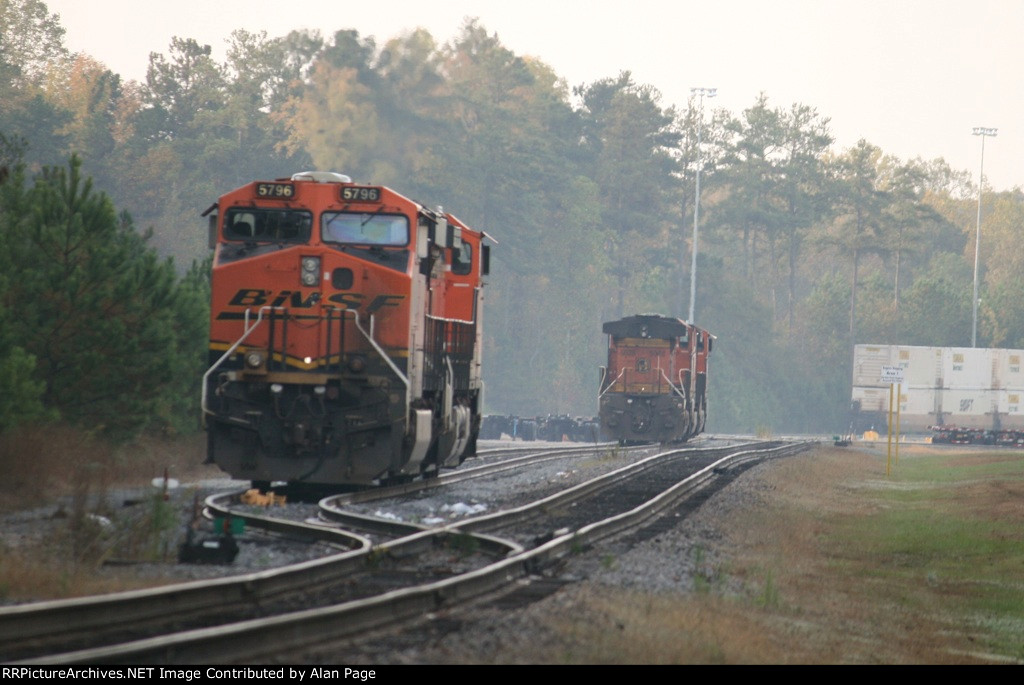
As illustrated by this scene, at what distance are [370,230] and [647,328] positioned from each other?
25.5 meters

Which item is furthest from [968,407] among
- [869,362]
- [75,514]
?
[75,514]

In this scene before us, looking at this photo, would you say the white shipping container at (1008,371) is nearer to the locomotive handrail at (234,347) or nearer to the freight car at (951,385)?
the freight car at (951,385)

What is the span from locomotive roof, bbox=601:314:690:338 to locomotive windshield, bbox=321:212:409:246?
2490 cm

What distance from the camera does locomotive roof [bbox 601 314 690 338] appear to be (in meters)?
42.5

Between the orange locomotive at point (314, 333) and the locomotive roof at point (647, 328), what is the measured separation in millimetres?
24962

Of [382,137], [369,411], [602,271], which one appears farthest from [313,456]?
[602,271]

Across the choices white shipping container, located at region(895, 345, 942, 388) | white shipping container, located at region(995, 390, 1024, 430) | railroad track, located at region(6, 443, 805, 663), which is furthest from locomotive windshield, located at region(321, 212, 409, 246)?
white shipping container, located at region(995, 390, 1024, 430)

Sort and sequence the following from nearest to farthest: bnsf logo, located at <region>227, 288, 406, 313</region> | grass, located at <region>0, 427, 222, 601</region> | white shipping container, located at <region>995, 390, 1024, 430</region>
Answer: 1. grass, located at <region>0, 427, 222, 601</region>
2. bnsf logo, located at <region>227, 288, 406, 313</region>
3. white shipping container, located at <region>995, 390, 1024, 430</region>

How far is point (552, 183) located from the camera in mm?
84250

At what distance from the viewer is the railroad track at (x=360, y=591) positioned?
7.15 m

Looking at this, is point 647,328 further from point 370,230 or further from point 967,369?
point 967,369

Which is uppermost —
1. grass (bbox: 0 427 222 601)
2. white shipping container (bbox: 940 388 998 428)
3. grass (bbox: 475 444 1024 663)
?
white shipping container (bbox: 940 388 998 428)

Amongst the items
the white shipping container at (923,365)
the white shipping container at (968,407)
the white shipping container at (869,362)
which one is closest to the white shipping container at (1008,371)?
the white shipping container at (968,407)

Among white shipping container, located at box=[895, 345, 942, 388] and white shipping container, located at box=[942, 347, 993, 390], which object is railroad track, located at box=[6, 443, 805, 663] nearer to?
white shipping container, located at box=[895, 345, 942, 388]
